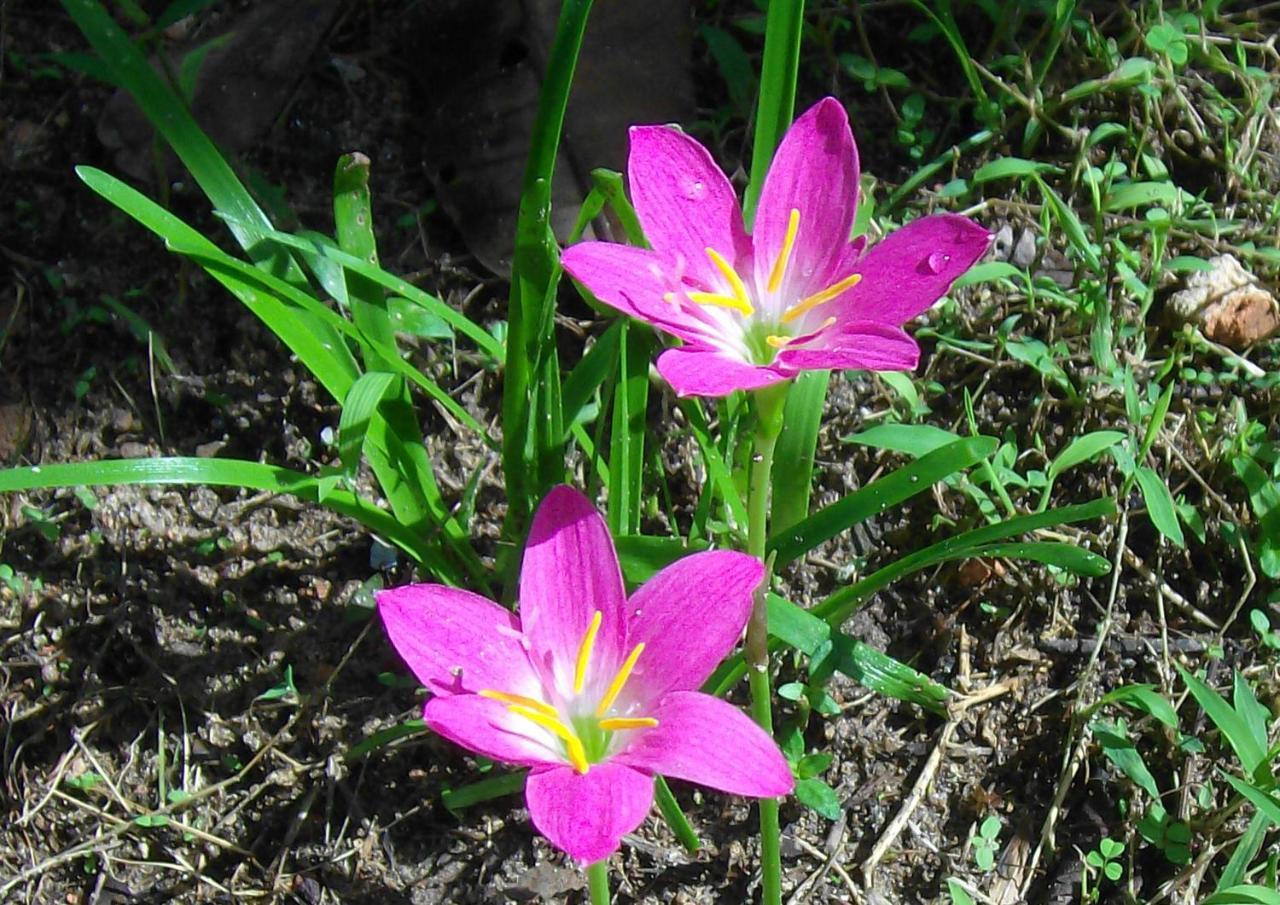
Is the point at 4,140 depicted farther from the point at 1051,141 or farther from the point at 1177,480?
the point at 1177,480

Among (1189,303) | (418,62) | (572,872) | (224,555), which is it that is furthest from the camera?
(418,62)

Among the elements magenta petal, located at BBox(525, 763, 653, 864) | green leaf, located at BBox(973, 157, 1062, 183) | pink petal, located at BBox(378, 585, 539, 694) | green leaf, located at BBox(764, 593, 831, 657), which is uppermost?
green leaf, located at BBox(973, 157, 1062, 183)

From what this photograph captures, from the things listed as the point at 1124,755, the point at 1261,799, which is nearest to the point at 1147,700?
the point at 1124,755

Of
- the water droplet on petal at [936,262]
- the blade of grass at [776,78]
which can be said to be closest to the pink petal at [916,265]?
the water droplet on petal at [936,262]

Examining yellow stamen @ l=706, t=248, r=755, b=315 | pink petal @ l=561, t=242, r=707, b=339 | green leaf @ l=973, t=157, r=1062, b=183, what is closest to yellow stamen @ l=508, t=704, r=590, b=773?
pink petal @ l=561, t=242, r=707, b=339

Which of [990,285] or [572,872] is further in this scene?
[990,285]

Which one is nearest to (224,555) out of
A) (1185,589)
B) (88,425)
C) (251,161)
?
(88,425)

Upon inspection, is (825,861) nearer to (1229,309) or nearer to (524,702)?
(524,702)

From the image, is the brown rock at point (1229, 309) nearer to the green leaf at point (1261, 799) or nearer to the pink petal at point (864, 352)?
the green leaf at point (1261, 799)

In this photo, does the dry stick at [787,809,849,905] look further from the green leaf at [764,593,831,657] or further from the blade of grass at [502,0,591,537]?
the blade of grass at [502,0,591,537]
